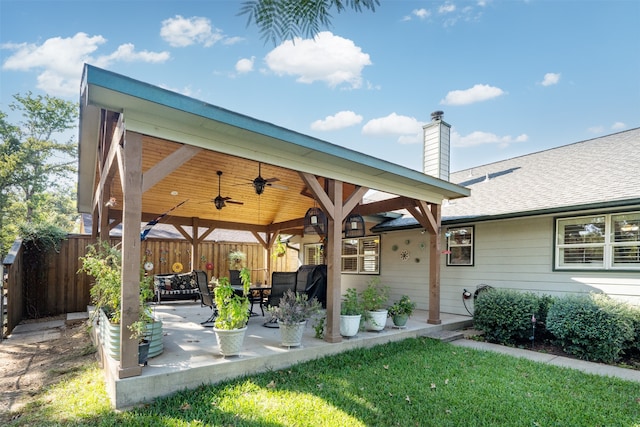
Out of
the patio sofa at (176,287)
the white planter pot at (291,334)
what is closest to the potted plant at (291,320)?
the white planter pot at (291,334)

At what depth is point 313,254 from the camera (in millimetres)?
12500

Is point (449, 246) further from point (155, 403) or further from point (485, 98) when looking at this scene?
point (155, 403)

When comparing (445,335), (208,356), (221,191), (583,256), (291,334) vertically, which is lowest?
(445,335)

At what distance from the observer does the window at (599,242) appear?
18.5 feet

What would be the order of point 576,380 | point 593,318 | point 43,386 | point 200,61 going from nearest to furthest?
1. point 200,61
2. point 43,386
3. point 576,380
4. point 593,318

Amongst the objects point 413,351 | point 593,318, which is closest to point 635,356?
point 593,318

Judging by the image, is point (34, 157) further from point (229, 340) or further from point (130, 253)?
point (229, 340)

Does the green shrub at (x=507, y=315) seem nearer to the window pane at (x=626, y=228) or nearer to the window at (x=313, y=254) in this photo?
the window pane at (x=626, y=228)

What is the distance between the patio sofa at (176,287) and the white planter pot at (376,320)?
5.21m

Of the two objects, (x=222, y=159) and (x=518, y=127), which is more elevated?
(x=518, y=127)

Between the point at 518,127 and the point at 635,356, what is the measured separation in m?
8.32

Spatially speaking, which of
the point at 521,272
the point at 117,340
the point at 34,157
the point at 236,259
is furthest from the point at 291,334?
the point at 34,157

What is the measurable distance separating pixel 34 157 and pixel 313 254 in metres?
14.8

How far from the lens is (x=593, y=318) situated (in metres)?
4.95
